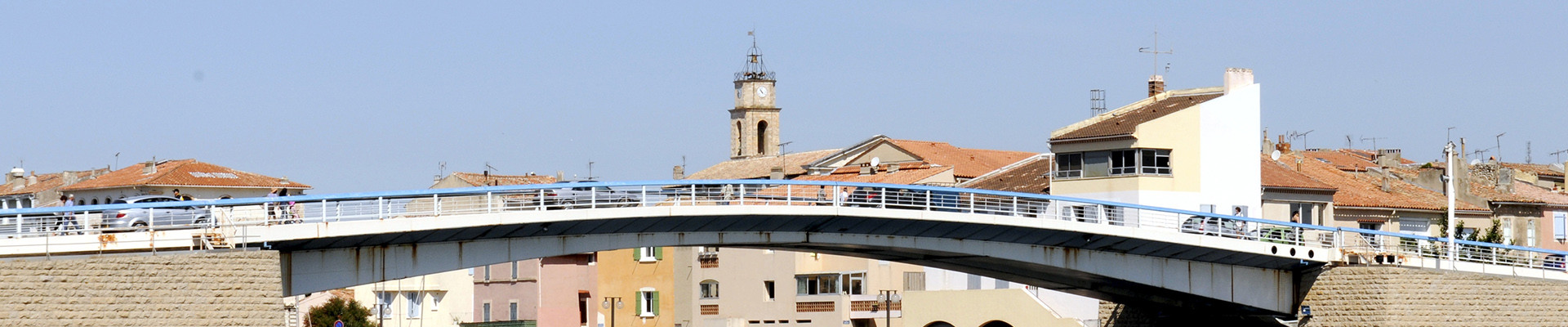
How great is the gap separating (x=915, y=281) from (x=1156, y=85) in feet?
38.1

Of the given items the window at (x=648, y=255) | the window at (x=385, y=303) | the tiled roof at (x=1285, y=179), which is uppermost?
the tiled roof at (x=1285, y=179)

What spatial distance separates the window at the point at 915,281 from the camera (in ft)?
244

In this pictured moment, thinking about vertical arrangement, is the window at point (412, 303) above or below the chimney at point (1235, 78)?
below

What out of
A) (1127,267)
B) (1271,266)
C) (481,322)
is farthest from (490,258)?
(481,322)

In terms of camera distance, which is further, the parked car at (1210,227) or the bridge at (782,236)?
the parked car at (1210,227)

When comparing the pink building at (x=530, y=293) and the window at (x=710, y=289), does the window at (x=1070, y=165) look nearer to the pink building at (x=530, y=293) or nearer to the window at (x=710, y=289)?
the window at (x=710, y=289)

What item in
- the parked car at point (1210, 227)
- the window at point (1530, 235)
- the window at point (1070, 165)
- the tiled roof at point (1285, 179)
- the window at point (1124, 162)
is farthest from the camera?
the window at point (1530, 235)

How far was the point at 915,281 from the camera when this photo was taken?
74812 millimetres

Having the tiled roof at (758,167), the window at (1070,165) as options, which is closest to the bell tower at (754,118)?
the tiled roof at (758,167)

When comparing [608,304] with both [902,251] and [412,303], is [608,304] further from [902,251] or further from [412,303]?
[902,251]

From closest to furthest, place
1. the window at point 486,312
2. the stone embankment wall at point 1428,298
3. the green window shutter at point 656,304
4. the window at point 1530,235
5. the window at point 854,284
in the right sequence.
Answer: the stone embankment wall at point 1428,298, the window at point 854,284, the window at point 1530,235, the window at point 486,312, the green window shutter at point 656,304

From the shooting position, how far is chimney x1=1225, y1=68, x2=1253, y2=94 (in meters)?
66.9

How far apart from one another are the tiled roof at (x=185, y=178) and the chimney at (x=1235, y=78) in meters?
36.1

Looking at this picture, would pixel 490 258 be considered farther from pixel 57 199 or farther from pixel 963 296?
pixel 57 199
